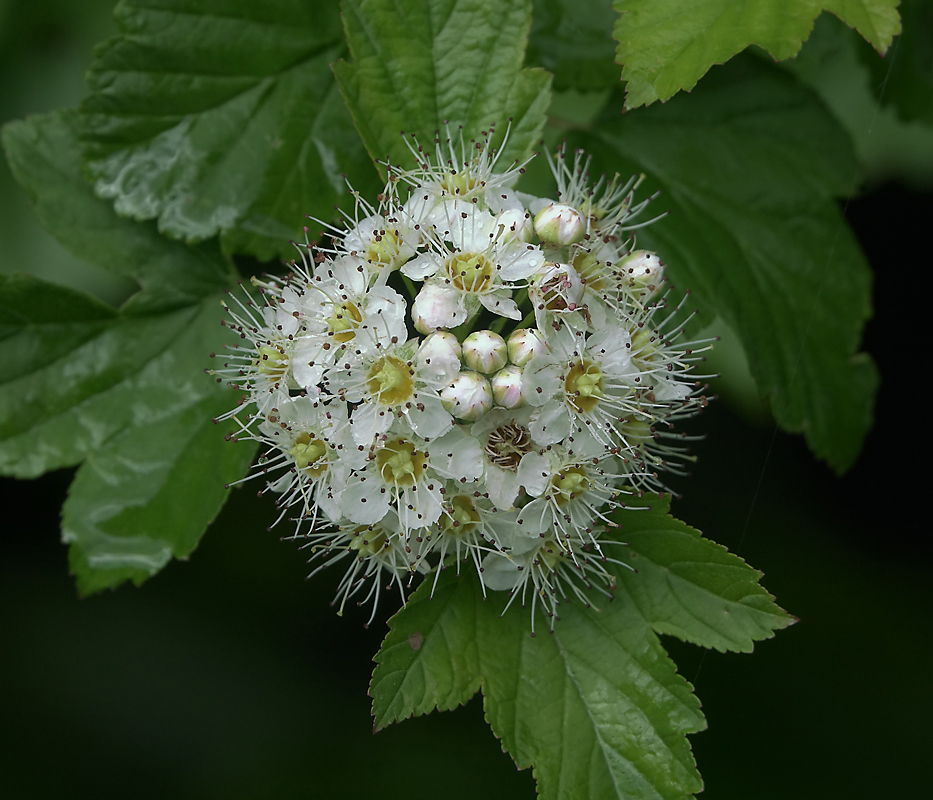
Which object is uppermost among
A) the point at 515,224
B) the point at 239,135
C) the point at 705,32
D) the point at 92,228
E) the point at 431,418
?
the point at 705,32

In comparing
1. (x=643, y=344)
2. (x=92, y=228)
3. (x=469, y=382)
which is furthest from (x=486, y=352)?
(x=92, y=228)

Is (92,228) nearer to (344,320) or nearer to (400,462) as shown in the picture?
(344,320)

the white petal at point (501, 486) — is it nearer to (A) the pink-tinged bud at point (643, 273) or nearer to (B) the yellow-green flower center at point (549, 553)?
(B) the yellow-green flower center at point (549, 553)

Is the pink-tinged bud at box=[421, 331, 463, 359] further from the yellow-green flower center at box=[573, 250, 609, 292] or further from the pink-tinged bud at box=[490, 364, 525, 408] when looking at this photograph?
the yellow-green flower center at box=[573, 250, 609, 292]

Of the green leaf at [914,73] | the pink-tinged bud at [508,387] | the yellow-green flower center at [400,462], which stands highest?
the green leaf at [914,73]

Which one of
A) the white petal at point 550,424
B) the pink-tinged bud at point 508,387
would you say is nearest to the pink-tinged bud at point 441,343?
the pink-tinged bud at point 508,387

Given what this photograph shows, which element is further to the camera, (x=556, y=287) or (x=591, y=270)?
(x=591, y=270)

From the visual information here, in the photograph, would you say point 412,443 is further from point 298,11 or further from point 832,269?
point 832,269
